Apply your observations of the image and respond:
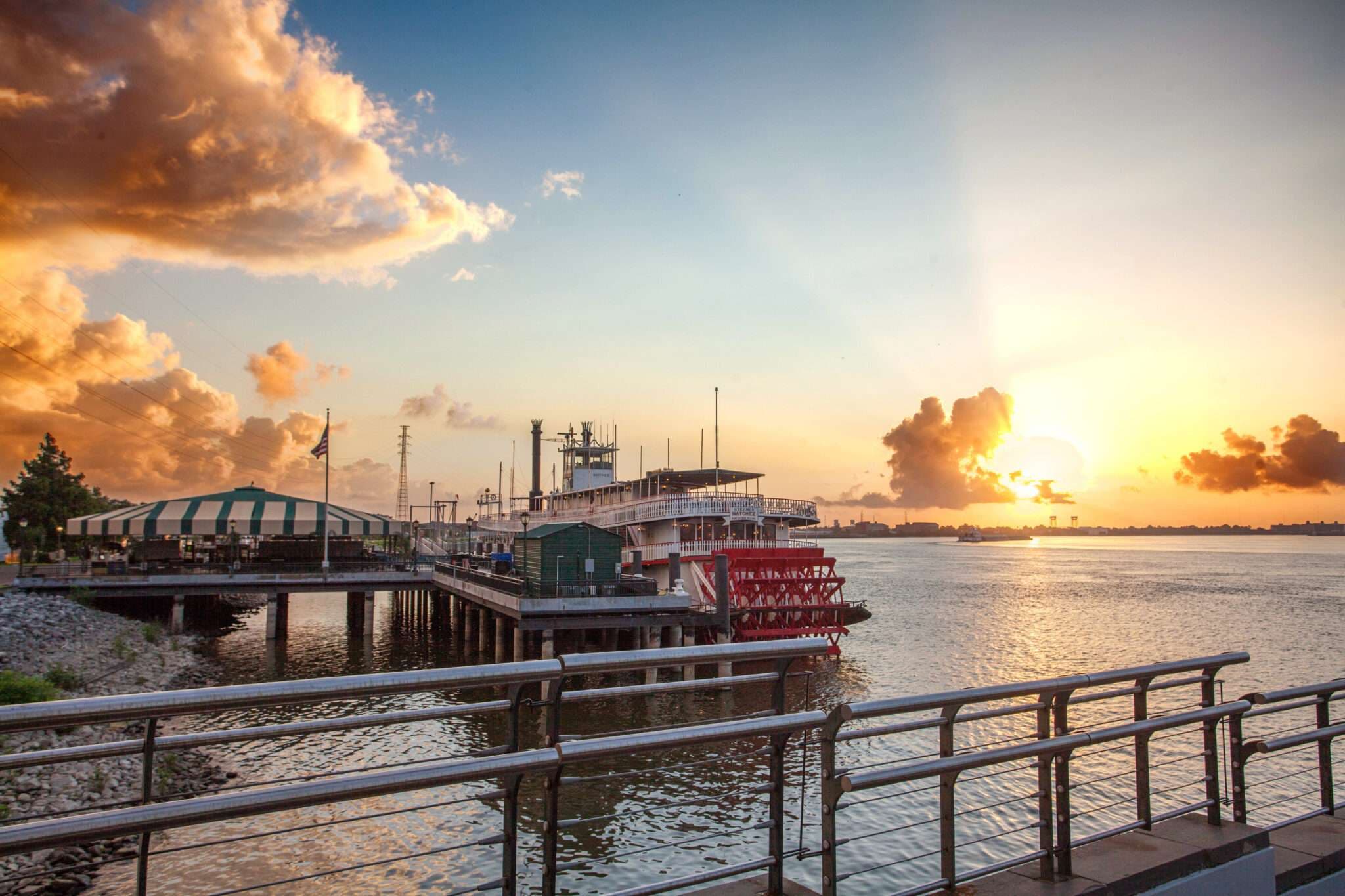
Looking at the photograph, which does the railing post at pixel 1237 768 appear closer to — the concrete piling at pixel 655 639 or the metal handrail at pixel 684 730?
the metal handrail at pixel 684 730

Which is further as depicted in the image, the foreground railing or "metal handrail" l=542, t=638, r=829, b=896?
"metal handrail" l=542, t=638, r=829, b=896

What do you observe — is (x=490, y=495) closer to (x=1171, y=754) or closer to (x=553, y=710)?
(x=1171, y=754)

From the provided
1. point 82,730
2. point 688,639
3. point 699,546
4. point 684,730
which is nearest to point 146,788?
point 684,730

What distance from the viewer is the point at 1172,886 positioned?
4117 mm

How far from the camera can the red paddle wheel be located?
3114 cm

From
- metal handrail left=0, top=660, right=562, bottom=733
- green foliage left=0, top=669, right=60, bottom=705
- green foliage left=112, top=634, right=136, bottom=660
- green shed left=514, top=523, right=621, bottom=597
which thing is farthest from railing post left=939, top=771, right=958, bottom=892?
green foliage left=112, top=634, right=136, bottom=660

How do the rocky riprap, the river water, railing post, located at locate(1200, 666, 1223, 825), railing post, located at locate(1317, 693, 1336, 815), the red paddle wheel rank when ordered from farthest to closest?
the red paddle wheel → the river water → the rocky riprap → railing post, located at locate(1317, 693, 1336, 815) → railing post, located at locate(1200, 666, 1223, 825)

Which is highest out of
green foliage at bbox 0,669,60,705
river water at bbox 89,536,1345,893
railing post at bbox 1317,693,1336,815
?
railing post at bbox 1317,693,1336,815

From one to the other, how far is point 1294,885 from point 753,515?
108 ft

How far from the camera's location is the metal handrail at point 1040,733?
3.38m

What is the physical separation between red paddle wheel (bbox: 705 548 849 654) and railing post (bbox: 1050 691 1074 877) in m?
26.4

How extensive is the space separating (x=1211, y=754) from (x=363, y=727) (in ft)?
15.5

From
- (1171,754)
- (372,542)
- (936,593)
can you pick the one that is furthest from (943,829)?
(372,542)

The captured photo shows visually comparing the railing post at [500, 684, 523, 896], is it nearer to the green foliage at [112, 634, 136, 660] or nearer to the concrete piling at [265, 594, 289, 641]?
the green foliage at [112, 634, 136, 660]
